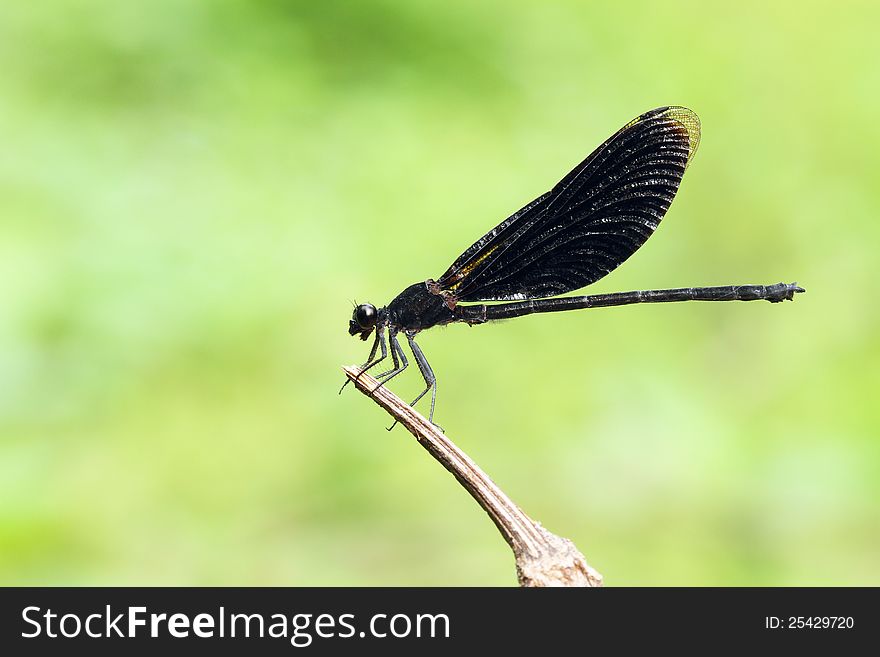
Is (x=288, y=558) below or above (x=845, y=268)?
below

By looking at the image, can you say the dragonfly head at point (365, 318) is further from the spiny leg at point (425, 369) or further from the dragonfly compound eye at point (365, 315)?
the spiny leg at point (425, 369)

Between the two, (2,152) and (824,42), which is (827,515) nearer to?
(824,42)

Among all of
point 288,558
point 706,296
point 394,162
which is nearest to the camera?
point 706,296

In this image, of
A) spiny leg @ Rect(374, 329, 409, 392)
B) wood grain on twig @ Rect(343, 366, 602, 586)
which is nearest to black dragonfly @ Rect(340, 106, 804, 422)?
spiny leg @ Rect(374, 329, 409, 392)

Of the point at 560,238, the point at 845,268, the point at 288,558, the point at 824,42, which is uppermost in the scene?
the point at 824,42

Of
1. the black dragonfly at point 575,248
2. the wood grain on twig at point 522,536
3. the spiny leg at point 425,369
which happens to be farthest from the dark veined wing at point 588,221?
the wood grain on twig at point 522,536

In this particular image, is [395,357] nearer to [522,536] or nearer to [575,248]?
[575,248]

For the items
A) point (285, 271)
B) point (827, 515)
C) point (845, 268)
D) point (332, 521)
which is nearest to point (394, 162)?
point (285, 271)
